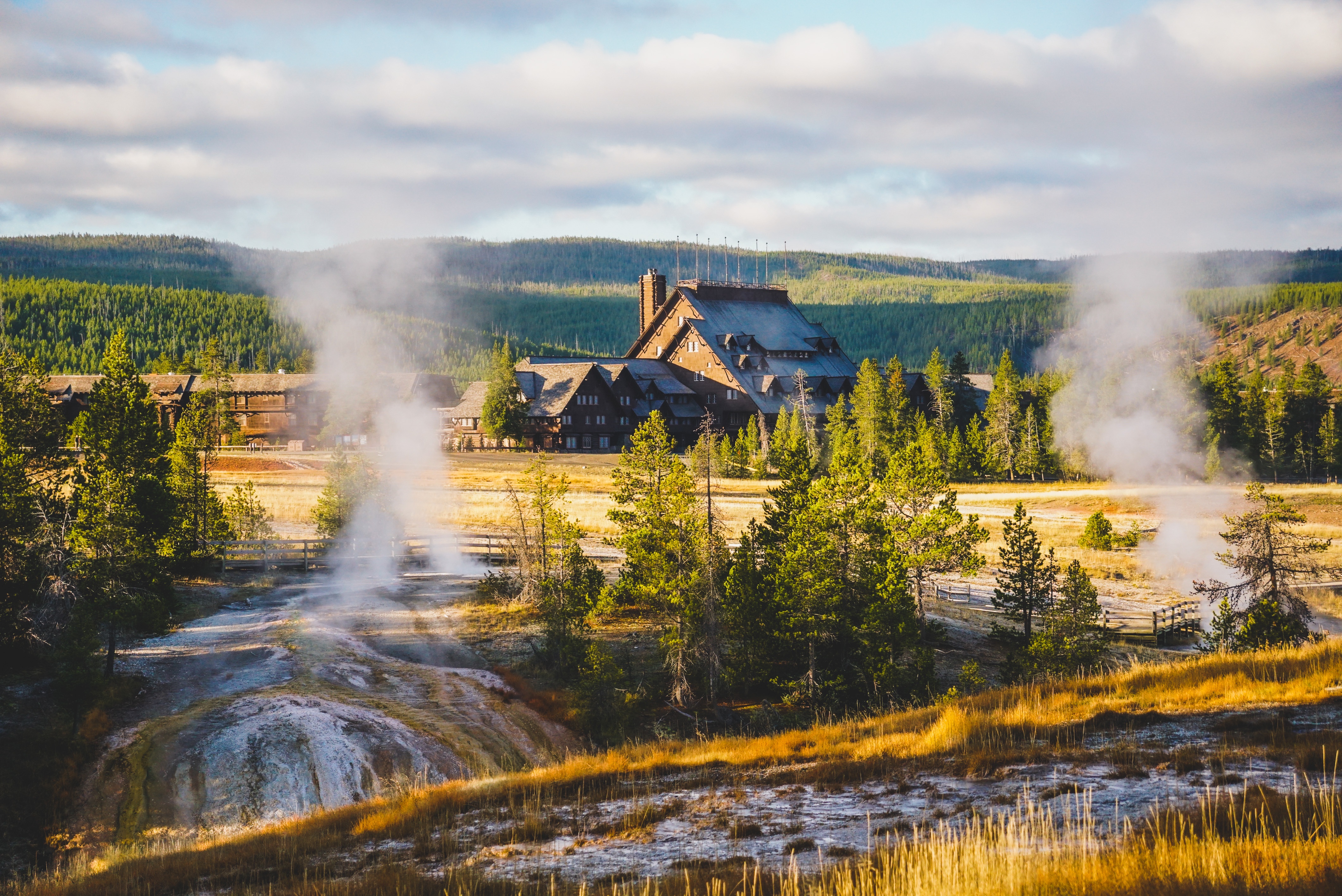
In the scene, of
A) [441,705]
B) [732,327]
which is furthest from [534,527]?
[732,327]

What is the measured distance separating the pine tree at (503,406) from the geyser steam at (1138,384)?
47979 millimetres

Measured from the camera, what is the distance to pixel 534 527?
3856cm

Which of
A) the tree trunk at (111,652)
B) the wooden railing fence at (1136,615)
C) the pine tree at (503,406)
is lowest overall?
the wooden railing fence at (1136,615)

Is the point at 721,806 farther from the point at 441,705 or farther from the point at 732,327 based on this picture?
the point at 732,327

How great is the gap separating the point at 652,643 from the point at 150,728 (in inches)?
610

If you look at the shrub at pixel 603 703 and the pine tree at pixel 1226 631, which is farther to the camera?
the shrub at pixel 603 703

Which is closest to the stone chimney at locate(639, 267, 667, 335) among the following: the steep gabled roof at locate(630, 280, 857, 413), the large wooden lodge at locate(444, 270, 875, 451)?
the large wooden lodge at locate(444, 270, 875, 451)

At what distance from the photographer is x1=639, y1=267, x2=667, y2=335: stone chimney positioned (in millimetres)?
111125

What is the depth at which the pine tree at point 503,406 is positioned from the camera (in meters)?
87.1

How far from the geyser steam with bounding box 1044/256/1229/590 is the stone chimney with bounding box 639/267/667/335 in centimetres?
5250

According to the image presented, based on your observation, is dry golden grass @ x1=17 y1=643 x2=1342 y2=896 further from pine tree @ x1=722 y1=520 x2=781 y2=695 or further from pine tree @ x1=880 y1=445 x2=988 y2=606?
pine tree @ x1=880 y1=445 x2=988 y2=606

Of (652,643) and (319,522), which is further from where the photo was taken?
(319,522)

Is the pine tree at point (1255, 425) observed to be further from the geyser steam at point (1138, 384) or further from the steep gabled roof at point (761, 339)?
the steep gabled roof at point (761, 339)

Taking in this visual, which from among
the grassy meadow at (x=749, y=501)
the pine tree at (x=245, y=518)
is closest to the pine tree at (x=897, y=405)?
the grassy meadow at (x=749, y=501)
